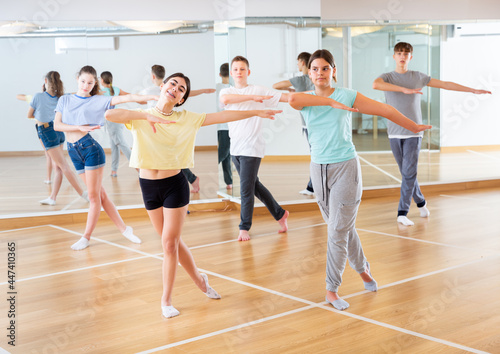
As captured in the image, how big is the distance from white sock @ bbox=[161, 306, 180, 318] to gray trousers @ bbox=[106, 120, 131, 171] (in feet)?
12.0

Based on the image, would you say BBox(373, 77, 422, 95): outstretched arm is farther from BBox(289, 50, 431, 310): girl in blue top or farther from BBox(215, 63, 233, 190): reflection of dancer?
BBox(289, 50, 431, 310): girl in blue top

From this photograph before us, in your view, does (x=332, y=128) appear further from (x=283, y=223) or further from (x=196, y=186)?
(x=196, y=186)

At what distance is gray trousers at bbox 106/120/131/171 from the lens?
6.90 metres

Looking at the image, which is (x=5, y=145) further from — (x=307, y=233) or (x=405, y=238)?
(x=405, y=238)

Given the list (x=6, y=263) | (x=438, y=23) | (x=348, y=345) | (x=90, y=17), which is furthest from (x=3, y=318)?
(x=438, y=23)

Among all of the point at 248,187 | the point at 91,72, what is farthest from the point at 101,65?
the point at 248,187

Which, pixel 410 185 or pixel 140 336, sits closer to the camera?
pixel 140 336

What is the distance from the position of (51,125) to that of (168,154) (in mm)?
3677

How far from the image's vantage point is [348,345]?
3.05m

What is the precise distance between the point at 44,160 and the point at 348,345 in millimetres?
4972

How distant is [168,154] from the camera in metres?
3.42

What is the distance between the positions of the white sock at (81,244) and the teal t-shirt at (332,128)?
2.69 metres

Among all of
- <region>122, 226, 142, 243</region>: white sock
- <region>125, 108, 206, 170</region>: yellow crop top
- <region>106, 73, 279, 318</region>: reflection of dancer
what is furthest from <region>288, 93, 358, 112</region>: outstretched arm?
<region>122, 226, 142, 243</region>: white sock

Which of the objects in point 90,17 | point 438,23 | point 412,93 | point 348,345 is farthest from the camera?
point 438,23
